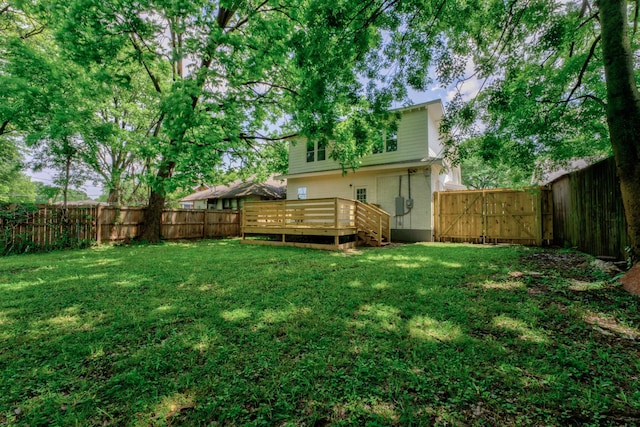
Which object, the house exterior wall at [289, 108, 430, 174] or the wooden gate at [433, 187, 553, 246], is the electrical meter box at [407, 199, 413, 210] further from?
the house exterior wall at [289, 108, 430, 174]

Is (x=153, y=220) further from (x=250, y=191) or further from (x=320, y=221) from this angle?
(x=320, y=221)

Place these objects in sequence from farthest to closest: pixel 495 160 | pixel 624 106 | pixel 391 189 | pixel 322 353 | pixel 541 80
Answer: pixel 391 189, pixel 541 80, pixel 495 160, pixel 624 106, pixel 322 353

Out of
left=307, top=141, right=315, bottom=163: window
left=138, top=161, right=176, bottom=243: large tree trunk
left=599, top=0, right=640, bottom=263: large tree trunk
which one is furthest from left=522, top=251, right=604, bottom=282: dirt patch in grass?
left=138, top=161, right=176, bottom=243: large tree trunk

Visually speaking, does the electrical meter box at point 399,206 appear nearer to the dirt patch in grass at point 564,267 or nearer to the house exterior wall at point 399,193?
the house exterior wall at point 399,193

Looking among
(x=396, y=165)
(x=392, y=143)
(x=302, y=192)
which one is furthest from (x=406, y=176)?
(x=302, y=192)

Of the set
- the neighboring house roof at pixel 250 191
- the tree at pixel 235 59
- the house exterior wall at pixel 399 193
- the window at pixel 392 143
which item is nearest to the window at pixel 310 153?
the house exterior wall at pixel 399 193

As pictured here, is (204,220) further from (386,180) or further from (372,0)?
(372,0)

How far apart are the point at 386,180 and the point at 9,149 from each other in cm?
2147

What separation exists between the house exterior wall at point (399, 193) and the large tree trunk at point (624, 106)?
685cm

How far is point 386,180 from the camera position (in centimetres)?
1172

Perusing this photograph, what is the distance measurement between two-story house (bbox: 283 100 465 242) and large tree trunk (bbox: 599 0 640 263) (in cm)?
615

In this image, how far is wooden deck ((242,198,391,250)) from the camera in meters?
8.81

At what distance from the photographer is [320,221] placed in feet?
30.0

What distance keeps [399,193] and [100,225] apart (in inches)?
490
